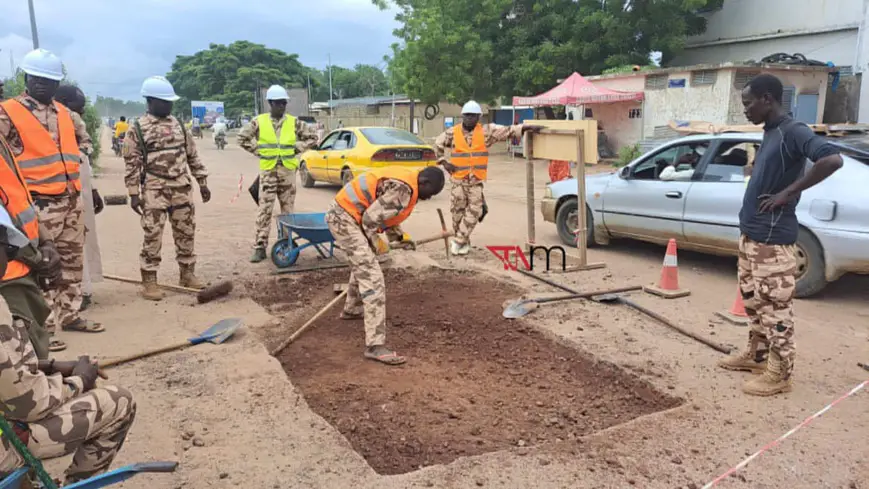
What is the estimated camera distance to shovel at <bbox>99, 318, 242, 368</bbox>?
4372mm

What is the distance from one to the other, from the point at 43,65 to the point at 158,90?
1.34 metres

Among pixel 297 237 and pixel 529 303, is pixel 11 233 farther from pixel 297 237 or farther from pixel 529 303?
pixel 297 237

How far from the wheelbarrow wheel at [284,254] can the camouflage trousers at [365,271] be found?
239cm

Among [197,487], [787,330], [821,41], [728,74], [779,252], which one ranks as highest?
[821,41]

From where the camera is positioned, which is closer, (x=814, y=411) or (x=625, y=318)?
(x=814, y=411)

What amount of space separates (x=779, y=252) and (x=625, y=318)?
1.76 m

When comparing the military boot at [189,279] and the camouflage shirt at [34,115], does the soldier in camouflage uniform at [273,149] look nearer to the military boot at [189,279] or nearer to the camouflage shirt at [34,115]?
the military boot at [189,279]

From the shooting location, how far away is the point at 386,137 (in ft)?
42.0

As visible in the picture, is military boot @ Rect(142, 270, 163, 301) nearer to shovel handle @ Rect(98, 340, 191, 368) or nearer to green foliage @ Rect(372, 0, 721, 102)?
shovel handle @ Rect(98, 340, 191, 368)

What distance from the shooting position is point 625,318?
17.7ft

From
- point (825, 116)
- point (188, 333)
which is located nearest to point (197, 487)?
point (188, 333)

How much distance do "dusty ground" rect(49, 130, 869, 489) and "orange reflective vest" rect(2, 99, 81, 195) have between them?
1.25 meters

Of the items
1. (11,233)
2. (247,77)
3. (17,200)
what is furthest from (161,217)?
(247,77)

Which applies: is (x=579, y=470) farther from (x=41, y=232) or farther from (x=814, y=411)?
(x=41, y=232)
